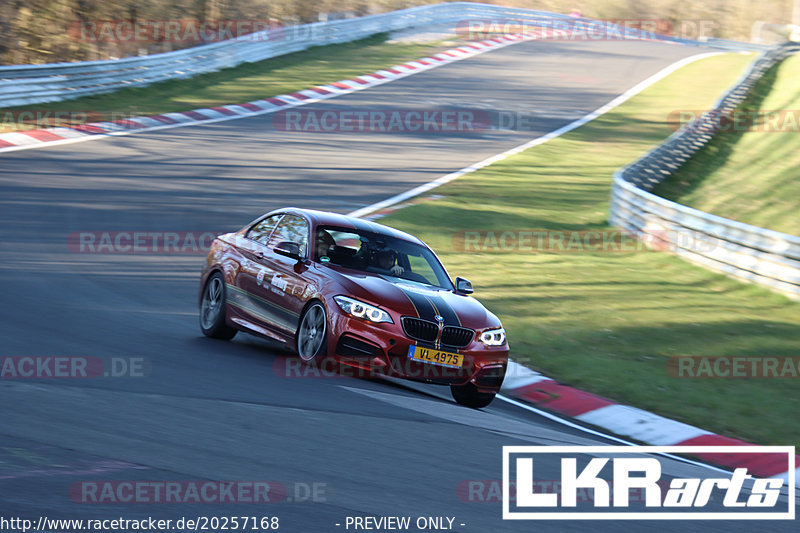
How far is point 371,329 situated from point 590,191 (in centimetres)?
1409

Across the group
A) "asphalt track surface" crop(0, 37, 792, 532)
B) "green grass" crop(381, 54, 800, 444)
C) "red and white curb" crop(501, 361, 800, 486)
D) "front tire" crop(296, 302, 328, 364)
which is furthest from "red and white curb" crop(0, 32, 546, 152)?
"red and white curb" crop(501, 361, 800, 486)

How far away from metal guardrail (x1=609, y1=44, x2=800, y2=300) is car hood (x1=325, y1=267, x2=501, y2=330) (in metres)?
6.11

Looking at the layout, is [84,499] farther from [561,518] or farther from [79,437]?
[561,518]

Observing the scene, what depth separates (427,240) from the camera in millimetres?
16266

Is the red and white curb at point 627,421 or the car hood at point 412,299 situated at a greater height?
the car hood at point 412,299

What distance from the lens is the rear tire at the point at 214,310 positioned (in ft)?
33.2

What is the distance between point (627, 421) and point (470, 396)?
1.36 metres

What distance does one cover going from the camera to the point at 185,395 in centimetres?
731

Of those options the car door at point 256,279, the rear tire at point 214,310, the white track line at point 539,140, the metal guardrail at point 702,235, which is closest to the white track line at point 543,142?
the white track line at point 539,140
